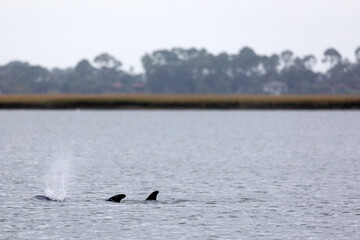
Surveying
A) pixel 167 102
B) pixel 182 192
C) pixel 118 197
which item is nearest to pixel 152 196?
pixel 118 197

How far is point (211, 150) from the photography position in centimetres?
6469

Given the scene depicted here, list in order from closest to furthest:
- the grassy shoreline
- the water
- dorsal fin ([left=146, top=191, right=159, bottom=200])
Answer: the water → dorsal fin ([left=146, top=191, right=159, bottom=200]) → the grassy shoreline

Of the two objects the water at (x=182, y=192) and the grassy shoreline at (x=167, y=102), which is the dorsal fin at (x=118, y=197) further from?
the grassy shoreline at (x=167, y=102)

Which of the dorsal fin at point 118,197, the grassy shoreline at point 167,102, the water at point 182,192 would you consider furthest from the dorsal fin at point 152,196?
the grassy shoreline at point 167,102

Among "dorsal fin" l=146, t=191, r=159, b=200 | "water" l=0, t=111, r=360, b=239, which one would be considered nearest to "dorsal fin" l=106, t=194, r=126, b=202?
"water" l=0, t=111, r=360, b=239

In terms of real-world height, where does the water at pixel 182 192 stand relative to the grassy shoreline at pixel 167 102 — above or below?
below

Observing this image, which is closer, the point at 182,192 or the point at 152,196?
the point at 152,196

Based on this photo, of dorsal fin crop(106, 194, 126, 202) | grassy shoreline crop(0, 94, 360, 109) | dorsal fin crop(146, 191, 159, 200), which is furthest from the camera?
grassy shoreline crop(0, 94, 360, 109)

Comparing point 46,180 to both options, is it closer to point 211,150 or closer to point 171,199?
point 171,199

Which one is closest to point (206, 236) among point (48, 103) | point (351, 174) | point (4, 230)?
point (4, 230)

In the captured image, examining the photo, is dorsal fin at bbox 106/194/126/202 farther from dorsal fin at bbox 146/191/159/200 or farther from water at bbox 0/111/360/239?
dorsal fin at bbox 146/191/159/200

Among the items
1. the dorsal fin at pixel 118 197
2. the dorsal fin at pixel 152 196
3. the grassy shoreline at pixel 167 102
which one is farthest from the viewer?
the grassy shoreline at pixel 167 102

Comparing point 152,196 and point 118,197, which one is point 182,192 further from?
point 118,197

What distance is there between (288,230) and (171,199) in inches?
283
